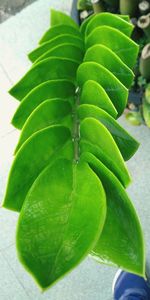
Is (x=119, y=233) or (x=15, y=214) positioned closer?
(x=119, y=233)

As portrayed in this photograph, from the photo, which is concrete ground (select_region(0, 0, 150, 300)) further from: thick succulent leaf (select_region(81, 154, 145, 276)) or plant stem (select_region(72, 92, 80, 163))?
thick succulent leaf (select_region(81, 154, 145, 276))

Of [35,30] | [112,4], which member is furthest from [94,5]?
[35,30]

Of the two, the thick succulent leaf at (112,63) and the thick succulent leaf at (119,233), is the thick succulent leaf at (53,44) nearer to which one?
the thick succulent leaf at (112,63)

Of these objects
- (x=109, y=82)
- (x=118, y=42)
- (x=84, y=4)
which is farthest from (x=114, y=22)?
(x=84, y=4)

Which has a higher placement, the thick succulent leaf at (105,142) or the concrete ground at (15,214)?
the thick succulent leaf at (105,142)

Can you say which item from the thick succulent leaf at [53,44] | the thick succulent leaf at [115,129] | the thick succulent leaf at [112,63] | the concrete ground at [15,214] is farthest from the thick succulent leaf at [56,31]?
the concrete ground at [15,214]

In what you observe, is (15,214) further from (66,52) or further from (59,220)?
(59,220)
